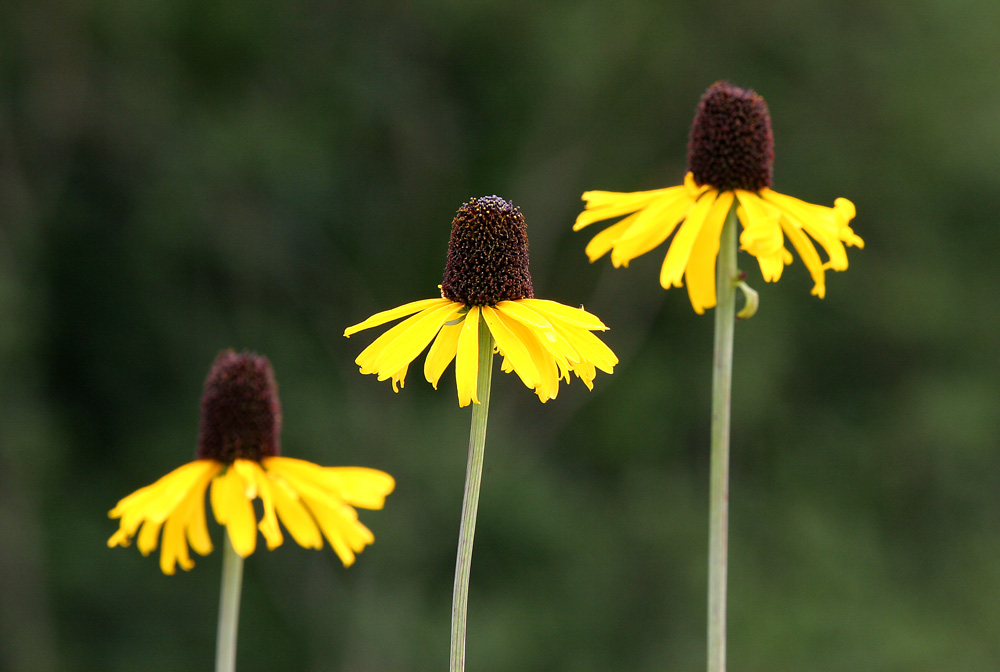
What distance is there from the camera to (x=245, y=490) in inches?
48.1

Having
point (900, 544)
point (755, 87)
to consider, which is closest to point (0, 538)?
point (755, 87)

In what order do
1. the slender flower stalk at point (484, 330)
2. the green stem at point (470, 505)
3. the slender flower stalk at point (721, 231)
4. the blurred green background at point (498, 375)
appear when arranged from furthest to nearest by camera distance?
the blurred green background at point (498, 375) → the slender flower stalk at point (721, 231) → the slender flower stalk at point (484, 330) → the green stem at point (470, 505)

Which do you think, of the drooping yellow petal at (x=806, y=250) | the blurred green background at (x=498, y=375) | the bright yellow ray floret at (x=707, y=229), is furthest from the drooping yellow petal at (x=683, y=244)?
the blurred green background at (x=498, y=375)

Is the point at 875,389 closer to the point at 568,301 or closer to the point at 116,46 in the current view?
the point at 568,301

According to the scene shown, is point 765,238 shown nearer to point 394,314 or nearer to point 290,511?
point 394,314

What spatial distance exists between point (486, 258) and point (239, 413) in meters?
0.38

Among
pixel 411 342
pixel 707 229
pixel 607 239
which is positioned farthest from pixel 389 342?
pixel 707 229

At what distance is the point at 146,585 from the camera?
29.7ft

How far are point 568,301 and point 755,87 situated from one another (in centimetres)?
260

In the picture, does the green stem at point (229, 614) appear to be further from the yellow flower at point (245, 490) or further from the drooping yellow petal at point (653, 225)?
the drooping yellow petal at point (653, 225)

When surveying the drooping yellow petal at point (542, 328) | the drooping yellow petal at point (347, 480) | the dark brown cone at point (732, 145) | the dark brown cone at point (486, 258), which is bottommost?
the drooping yellow petal at point (347, 480)

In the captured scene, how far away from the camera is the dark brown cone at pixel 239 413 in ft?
4.53

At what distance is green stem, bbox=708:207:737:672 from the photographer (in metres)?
1.21

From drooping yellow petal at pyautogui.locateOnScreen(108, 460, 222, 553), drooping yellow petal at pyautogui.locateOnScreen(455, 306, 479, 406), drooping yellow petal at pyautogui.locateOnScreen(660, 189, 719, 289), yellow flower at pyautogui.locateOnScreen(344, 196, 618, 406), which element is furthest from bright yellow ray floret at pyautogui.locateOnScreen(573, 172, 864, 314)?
drooping yellow petal at pyautogui.locateOnScreen(108, 460, 222, 553)
